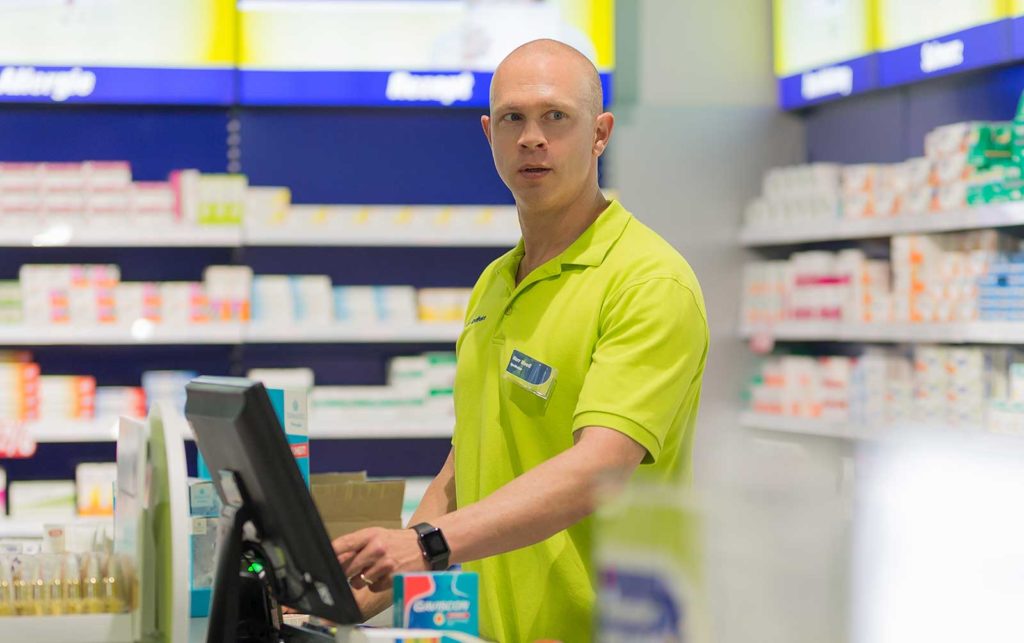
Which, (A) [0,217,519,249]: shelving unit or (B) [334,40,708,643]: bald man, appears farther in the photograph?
(A) [0,217,519,249]: shelving unit

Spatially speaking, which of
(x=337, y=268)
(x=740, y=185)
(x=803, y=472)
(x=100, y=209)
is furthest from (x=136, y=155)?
(x=803, y=472)

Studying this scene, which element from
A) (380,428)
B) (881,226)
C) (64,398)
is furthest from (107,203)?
(881,226)

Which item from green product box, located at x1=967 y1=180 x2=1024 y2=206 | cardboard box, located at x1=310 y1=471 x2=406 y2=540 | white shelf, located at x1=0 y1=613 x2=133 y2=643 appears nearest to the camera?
white shelf, located at x1=0 y1=613 x2=133 y2=643

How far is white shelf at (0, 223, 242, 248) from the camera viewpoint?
15.7 feet

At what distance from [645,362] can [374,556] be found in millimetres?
497

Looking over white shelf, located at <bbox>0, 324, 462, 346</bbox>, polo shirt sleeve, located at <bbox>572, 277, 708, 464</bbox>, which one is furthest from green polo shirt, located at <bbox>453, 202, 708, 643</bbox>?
white shelf, located at <bbox>0, 324, 462, 346</bbox>

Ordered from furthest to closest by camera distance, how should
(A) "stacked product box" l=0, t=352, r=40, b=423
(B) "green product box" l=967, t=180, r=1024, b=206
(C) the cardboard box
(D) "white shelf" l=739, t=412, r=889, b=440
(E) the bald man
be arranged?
(D) "white shelf" l=739, t=412, r=889, b=440 < (A) "stacked product box" l=0, t=352, r=40, b=423 < (B) "green product box" l=967, t=180, r=1024, b=206 < (C) the cardboard box < (E) the bald man

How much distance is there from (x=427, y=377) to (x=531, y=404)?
321cm

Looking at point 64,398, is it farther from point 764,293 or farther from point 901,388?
point 901,388

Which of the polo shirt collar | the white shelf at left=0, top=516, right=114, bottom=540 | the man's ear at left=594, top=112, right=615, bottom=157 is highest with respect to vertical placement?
the man's ear at left=594, top=112, right=615, bottom=157

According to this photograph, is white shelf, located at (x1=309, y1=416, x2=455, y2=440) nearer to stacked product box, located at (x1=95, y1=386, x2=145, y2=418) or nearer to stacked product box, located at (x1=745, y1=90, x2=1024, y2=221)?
stacked product box, located at (x1=95, y1=386, x2=145, y2=418)

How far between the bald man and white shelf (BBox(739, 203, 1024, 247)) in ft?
8.94

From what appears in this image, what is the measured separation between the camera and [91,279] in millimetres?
4906

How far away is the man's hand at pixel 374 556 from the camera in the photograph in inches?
59.2
